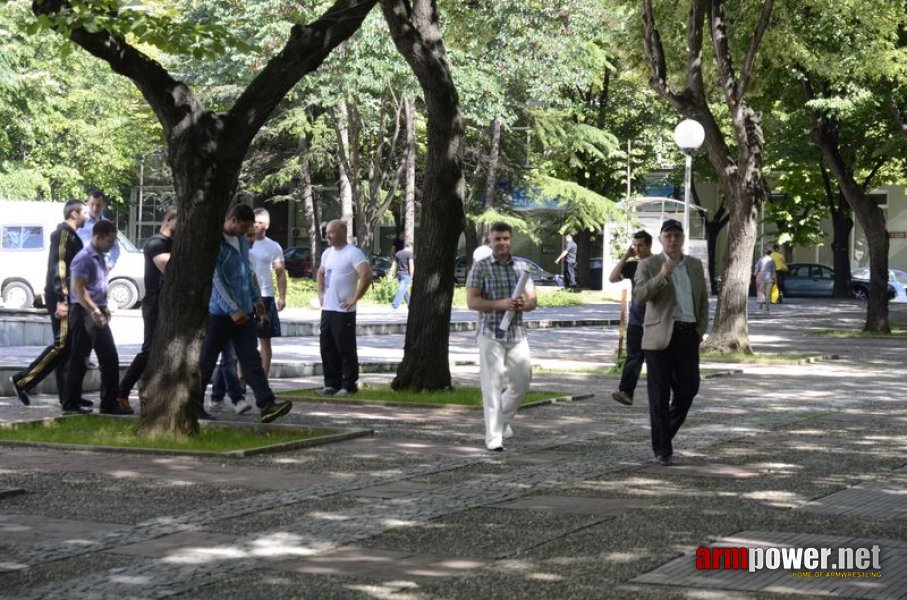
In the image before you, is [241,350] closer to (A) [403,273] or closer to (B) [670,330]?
(B) [670,330]

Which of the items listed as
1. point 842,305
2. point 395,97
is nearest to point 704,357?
point 395,97

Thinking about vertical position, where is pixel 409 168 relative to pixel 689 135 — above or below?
above

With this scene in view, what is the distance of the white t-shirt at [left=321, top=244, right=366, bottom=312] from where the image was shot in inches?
655

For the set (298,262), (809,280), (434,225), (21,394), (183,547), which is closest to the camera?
(183,547)

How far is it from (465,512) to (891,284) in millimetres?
49266

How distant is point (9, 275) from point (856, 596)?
31802 mm

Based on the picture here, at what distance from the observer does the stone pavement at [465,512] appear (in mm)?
7148

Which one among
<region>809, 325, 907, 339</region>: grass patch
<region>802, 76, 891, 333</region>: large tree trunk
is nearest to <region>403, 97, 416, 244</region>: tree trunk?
<region>809, 325, 907, 339</region>: grass patch

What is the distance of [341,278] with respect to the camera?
16672mm

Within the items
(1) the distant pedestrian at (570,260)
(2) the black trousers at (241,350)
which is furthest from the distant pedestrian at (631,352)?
(1) the distant pedestrian at (570,260)

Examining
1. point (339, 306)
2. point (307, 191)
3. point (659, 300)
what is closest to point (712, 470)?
point (659, 300)

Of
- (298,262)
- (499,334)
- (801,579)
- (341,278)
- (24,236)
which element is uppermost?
(298,262)

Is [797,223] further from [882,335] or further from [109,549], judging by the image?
[109,549]

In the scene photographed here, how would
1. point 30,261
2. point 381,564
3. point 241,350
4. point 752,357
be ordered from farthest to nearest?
point 30,261 < point 752,357 < point 241,350 < point 381,564
